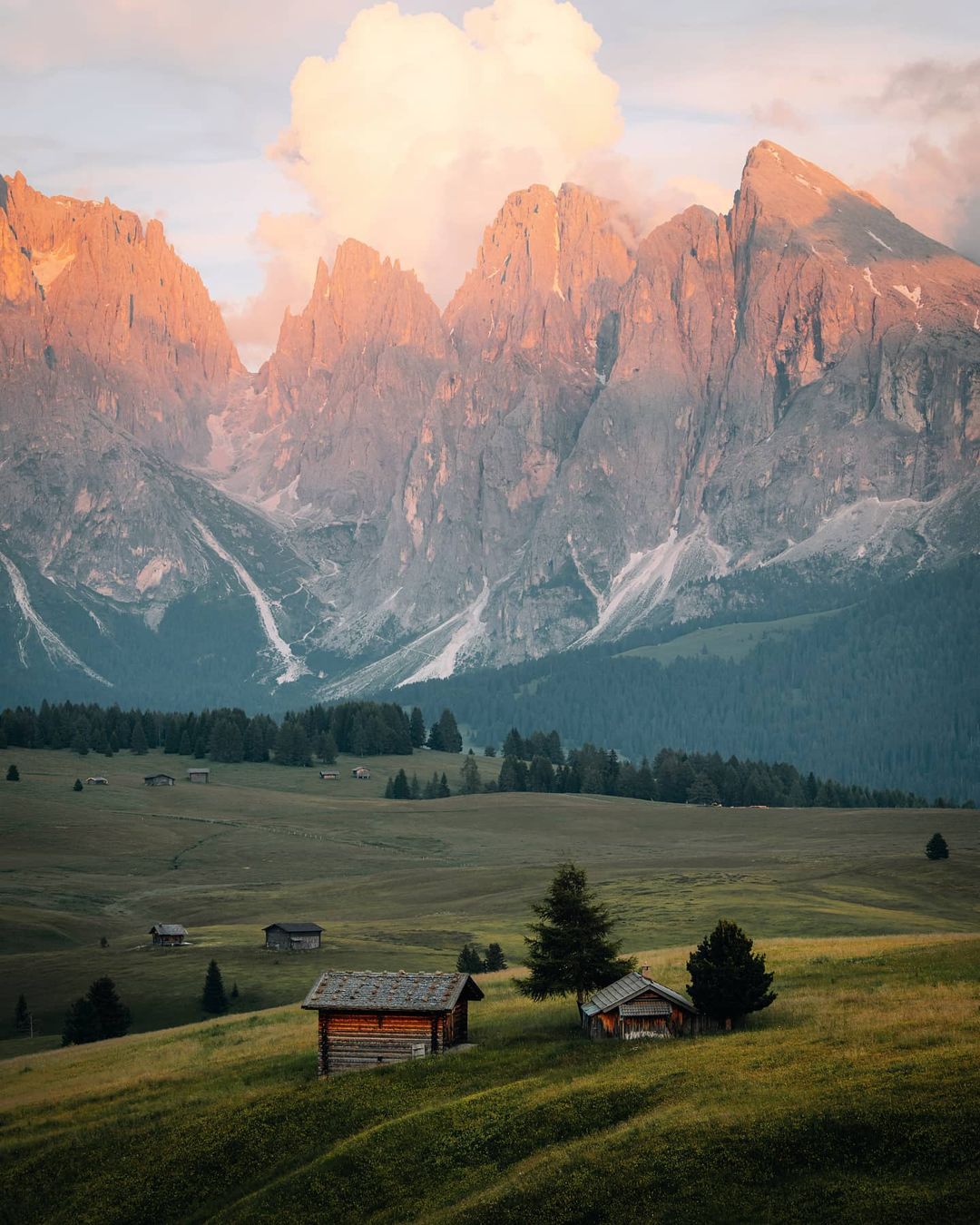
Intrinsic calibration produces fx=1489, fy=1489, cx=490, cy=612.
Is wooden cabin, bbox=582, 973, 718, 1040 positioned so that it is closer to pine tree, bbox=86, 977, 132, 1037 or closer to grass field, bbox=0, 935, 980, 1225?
grass field, bbox=0, 935, 980, 1225

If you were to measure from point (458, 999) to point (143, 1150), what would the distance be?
11.4m

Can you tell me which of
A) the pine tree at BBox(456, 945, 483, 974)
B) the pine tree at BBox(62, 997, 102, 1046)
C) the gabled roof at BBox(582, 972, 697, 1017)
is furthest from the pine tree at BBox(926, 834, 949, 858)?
the gabled roof at BBox(582, 972, 697, 1017)

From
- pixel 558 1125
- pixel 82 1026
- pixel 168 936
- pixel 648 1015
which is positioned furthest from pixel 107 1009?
pixel 558 1125

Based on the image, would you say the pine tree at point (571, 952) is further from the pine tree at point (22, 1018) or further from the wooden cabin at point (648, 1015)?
the pine tree at point (22, 1018)

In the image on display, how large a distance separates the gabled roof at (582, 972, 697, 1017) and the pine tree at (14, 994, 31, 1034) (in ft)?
124

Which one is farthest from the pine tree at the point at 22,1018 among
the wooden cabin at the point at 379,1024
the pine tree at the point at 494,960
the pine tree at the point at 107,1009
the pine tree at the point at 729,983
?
the pine tree at the point at 729,983

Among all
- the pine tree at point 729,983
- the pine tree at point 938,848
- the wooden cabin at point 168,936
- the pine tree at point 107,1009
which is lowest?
the pine tree at point 107,1009

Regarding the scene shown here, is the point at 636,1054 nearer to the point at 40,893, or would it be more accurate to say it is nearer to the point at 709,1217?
the point at 709,1217

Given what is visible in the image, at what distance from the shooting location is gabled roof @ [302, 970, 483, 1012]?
1928 inches

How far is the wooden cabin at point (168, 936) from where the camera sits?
304ft

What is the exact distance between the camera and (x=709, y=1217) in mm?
32531

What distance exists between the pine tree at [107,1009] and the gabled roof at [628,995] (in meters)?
29.9

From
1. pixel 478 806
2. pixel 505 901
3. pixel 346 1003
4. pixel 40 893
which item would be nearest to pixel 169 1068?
pixel 346 1003

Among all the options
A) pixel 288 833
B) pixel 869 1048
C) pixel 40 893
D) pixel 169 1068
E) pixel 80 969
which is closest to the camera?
pixel 869 1048
